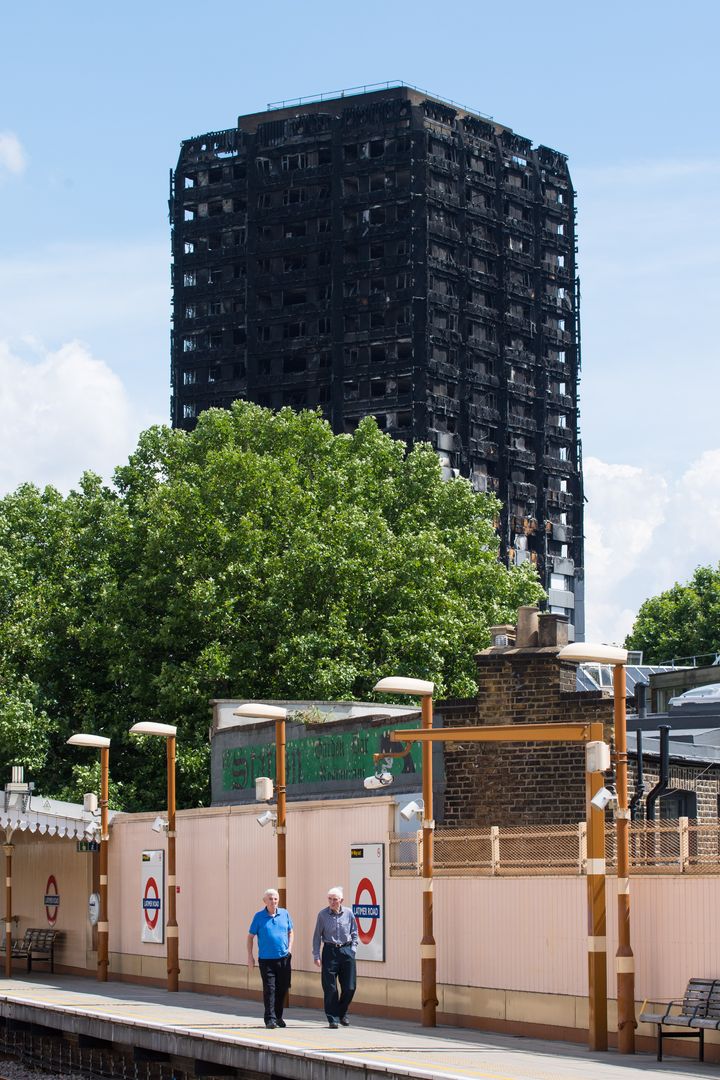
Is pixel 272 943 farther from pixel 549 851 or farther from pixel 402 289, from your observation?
pixel 402 289

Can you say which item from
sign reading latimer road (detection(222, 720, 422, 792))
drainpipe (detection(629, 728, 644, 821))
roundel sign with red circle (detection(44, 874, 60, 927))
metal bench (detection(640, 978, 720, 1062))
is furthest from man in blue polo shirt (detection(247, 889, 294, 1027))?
roundel sign with red circle (detection(44, 874, 60, 927))

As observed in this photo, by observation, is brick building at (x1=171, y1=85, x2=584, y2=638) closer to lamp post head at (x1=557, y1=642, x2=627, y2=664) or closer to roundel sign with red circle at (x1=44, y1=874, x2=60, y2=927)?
roundel sign with red circle at (x1=44, y1=874, x2=60, y2=927)

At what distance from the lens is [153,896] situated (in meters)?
34.4

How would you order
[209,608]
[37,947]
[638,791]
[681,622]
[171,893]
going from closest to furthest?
[638,791] → [171,893] → [37,947] → [209,608] → [681,622]

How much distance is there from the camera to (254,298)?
5315 inches

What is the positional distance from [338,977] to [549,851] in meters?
3.57

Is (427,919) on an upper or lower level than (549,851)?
lower

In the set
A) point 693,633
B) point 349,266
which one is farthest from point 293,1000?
point 349,266

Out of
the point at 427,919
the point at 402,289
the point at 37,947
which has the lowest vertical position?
the point at 37,947

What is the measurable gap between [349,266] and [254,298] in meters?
8.48

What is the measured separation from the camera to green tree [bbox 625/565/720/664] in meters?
98.8

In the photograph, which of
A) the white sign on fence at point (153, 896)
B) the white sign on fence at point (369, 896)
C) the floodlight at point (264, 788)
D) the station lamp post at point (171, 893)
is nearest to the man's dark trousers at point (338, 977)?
the white sign on fence at point (369, 896)

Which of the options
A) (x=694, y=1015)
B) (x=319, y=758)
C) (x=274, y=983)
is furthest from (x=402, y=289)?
(x=694, y=1015)

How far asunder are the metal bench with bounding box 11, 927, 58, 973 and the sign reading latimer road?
509cm
